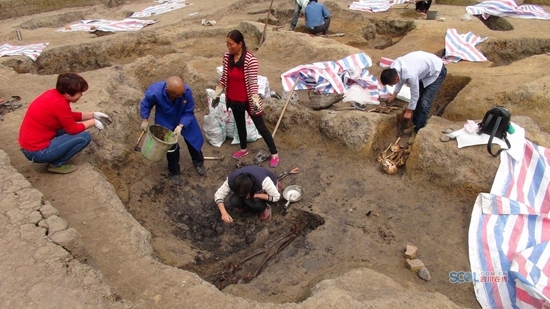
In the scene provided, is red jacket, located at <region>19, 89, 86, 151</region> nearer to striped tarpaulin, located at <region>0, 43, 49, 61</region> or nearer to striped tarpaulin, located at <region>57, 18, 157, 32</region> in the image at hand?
striped tarpaulin, located at <region>0, 43, 49, 61</region>

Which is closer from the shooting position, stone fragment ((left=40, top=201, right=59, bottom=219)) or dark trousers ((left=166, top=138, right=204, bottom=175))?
stone fragment ((left=40, top=201, right=59, bottom=219))

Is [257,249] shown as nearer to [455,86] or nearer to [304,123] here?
[304,123]

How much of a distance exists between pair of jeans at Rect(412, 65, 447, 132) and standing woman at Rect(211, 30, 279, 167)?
7.52 feet

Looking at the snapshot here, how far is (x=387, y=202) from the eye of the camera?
4.86m

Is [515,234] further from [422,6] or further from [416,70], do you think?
[422,6]

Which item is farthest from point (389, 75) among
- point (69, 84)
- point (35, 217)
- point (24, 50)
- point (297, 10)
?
point (24, 50)

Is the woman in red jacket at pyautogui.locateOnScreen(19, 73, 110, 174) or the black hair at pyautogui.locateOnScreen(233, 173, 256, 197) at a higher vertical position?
the woman in red jacket at pyautogui.locateOnScreen(19, 73, 110, 174)

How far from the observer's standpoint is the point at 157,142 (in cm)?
442

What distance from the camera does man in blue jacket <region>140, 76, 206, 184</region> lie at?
4539 mm

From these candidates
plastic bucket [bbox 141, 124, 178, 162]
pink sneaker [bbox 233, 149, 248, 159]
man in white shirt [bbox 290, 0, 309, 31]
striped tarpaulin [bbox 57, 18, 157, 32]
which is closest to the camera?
plastic bucket [bbox 141, 124, 178, 162]

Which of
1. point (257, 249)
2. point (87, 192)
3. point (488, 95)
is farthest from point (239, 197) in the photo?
point (488, 95)

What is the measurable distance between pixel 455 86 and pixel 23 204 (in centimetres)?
664

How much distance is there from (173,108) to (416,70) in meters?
3.34

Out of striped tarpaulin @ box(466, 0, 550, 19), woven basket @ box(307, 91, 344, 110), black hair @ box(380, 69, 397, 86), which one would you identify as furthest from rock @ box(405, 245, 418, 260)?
striped tarpaulin @ box(466, 0, 550, 19)
